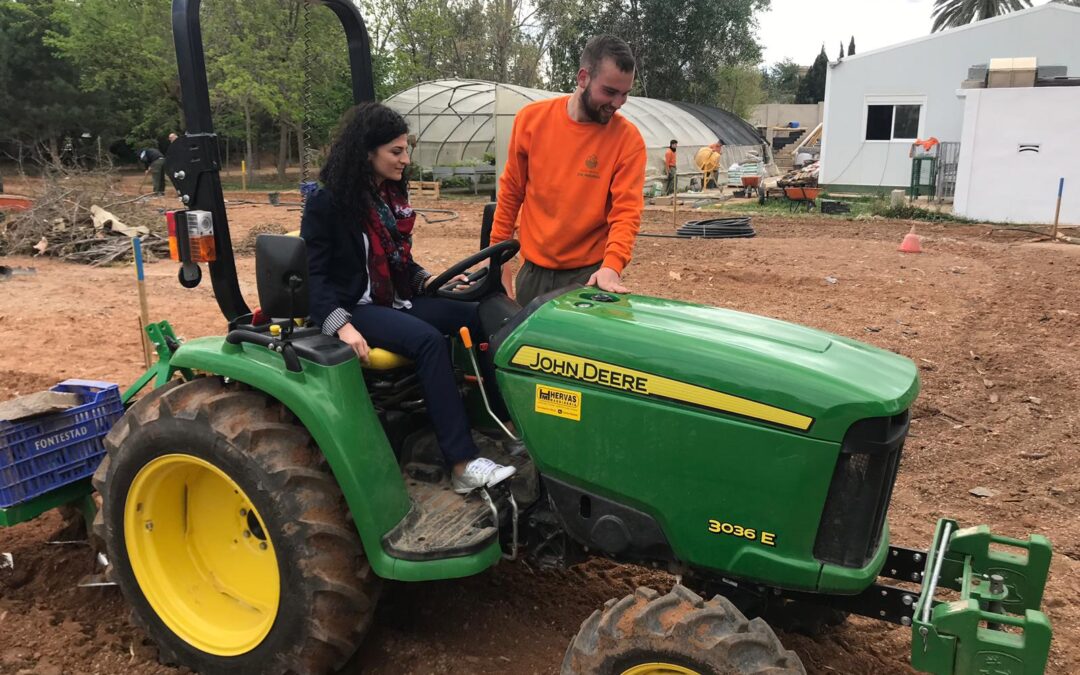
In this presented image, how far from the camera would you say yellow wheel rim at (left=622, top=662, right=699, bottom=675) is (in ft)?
6.95

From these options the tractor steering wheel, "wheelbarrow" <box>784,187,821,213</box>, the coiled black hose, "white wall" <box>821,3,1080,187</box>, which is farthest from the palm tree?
the tractor steering wheel

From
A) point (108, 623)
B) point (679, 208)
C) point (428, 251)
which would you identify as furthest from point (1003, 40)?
point (108, 623)

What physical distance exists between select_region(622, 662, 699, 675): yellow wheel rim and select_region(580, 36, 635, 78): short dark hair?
2.21 m

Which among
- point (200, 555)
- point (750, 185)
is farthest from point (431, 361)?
point (750, 185)

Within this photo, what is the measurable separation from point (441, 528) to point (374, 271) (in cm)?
93

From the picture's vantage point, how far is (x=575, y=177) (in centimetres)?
357

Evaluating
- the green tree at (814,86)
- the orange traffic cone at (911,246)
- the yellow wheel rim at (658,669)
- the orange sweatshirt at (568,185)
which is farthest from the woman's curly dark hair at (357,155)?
the green tree at (814,86)

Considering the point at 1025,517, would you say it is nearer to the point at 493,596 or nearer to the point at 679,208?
the point at 493,596

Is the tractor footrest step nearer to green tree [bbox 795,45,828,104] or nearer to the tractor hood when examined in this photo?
the tractor hood

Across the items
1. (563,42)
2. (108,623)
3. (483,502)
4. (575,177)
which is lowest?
(108,623)

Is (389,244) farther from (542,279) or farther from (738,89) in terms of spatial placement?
(738,89)

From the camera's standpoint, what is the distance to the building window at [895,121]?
20.8 meters

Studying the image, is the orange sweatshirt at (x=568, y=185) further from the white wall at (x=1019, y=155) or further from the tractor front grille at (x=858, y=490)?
the white wall at (x=1019, y=155)

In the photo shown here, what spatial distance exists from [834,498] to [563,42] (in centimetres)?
3600
